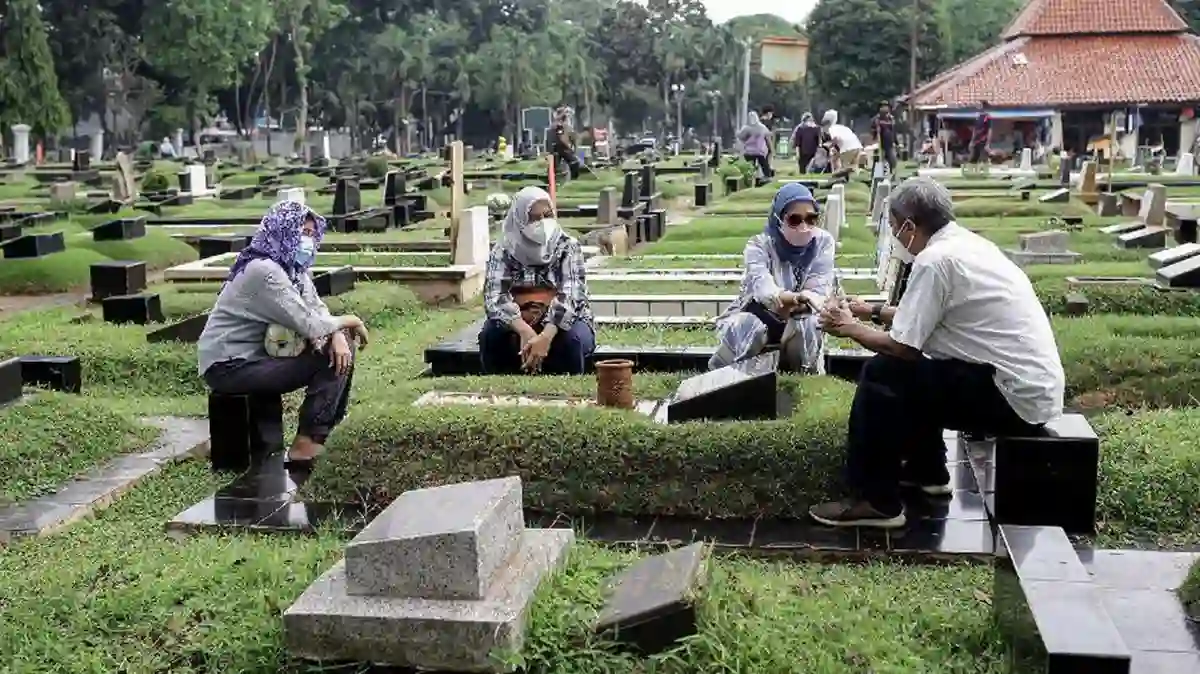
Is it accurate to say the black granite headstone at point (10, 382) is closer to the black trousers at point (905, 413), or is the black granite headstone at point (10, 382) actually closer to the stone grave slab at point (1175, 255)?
the black trousers at point (905, 413)

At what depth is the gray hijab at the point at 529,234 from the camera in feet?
23.4

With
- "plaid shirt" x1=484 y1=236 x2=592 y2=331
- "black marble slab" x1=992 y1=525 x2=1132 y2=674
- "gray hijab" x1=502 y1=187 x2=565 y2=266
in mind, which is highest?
"gray hijab" x1=502 y1=187 x2=565 y2=266

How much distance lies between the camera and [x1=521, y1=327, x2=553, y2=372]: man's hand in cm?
702

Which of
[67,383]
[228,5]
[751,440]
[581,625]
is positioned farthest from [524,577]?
[228,5]

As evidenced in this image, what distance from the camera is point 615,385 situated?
19.9 ft

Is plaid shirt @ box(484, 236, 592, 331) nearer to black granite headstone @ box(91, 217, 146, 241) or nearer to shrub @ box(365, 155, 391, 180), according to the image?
black granite headstone @ box(91, 217, 146, 241)

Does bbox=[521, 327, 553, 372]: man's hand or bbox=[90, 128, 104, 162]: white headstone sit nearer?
bbox=[521, 327, 553, 372]: man's hand

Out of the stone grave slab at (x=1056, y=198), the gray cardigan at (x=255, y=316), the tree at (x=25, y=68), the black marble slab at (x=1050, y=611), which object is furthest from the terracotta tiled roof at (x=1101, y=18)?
the black marble slab at (x=1050, y=611)

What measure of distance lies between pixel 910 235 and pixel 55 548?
3.61 metres

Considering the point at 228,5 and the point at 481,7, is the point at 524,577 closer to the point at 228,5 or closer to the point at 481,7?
the point at 228,5

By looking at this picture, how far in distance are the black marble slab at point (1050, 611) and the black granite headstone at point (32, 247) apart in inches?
518

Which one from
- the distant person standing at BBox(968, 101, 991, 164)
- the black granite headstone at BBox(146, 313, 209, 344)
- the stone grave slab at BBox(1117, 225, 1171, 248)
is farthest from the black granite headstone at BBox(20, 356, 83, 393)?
the distant person standing at BBox(968, 101, 991, 164)

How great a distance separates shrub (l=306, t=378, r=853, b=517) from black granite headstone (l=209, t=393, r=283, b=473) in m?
0.85

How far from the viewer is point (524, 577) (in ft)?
12.7
